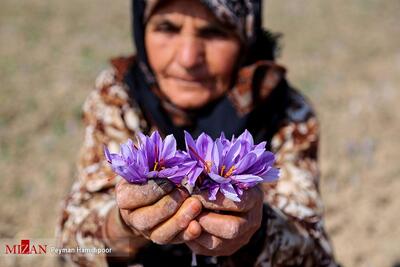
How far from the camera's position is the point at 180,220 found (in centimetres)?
128

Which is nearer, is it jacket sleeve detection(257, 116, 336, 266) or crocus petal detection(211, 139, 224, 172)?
crocus petal detection(211, 139, 224, 172)

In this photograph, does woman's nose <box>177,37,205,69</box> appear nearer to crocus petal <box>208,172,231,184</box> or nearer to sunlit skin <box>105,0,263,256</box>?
sunlit skin <box>105,0,263,256</box>

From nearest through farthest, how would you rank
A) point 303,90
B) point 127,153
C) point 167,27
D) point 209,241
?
point 127,153
point 209,241
point 167,27
point 303,90

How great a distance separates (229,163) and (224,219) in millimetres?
142

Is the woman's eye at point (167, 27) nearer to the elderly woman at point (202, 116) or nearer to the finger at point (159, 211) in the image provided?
the elderly woman at point (202, 116)

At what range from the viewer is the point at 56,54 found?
6941 millimetres

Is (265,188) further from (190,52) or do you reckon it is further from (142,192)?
(142,192)

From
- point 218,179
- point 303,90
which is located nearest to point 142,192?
point 218,179

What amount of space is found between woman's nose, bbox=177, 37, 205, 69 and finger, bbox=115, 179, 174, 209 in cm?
84

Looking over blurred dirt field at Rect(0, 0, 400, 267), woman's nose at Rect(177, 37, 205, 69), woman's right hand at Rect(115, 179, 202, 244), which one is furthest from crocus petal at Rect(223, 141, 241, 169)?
blurred dirt field at Rect(0, 0, 400, 267)

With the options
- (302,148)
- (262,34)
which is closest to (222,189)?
(302,148)

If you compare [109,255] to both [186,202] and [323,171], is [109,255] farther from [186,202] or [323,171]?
[323,171]

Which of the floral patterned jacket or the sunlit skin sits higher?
the sunlit skin

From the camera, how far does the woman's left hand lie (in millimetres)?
1279
